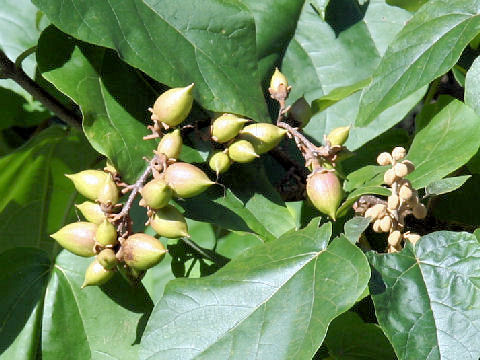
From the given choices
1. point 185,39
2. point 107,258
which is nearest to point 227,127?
point 185,39

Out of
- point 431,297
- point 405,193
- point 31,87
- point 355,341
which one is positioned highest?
point 31,87

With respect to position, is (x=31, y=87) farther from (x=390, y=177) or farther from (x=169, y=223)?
(x=390, y=177)

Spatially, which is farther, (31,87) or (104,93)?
(31,87)

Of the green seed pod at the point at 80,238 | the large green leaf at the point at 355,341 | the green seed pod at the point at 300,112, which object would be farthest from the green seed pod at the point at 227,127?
the large green leaf at the point at 355,341

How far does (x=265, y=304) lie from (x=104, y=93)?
425 millimetres

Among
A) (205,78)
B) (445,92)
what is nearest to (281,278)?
(205,78)

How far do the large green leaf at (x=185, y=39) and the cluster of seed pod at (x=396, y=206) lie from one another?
0.22 m

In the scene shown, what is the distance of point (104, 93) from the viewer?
3.92ft

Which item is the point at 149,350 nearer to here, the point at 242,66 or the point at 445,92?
the point at 242,66

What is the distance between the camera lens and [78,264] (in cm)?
133

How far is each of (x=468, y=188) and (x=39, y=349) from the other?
810 millimetres

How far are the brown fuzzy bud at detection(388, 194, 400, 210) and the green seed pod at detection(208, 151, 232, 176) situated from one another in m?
0.25

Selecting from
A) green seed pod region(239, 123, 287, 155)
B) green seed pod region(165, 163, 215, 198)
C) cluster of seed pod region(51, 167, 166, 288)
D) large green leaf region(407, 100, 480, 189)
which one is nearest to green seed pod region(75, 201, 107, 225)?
cluster of seed pod region(51, 167, 166, 288)

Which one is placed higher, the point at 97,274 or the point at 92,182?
the point at 92,182
